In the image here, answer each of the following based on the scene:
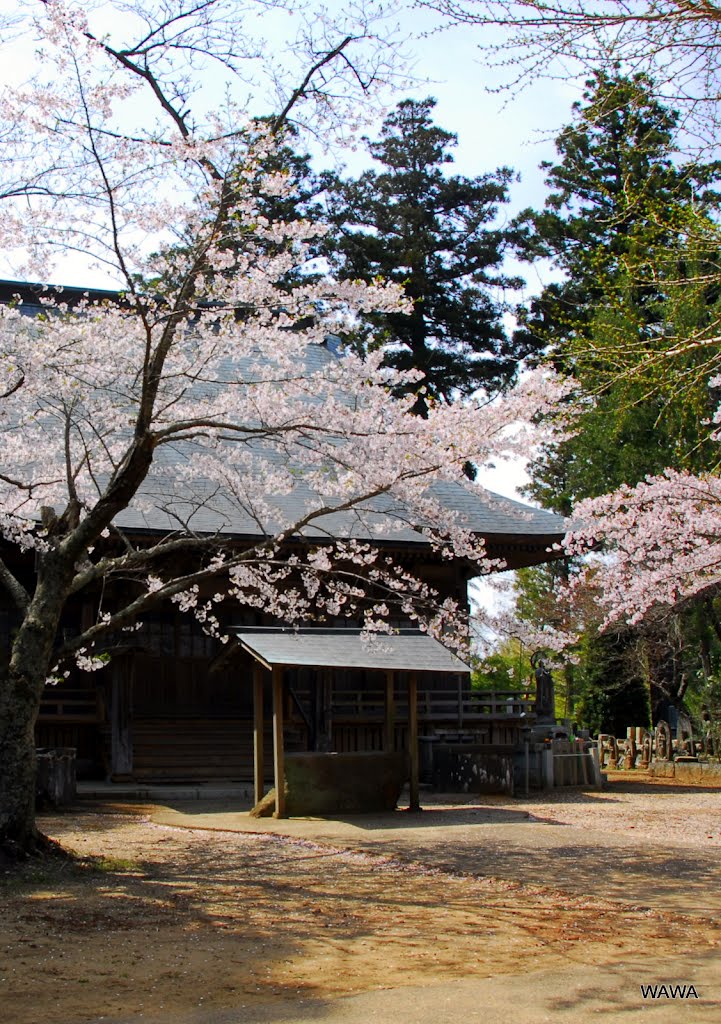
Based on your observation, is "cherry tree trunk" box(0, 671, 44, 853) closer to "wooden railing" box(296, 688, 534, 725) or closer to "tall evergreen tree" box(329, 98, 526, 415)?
"wooden railing" box(296, 688, 534, 725)

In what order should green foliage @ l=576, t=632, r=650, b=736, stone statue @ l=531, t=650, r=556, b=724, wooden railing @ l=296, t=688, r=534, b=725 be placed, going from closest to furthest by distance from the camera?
wooden railing @ l=296, t=688, r=534, b=725 < stone statue @ l=531, t=650, r=556, b=724 < green foliage @ l=576, t=632, r=650, b=736

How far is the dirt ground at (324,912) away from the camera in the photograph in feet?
19.0

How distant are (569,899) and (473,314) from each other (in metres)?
27.3

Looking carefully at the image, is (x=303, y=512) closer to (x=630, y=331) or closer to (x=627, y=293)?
(x=630, y=331)

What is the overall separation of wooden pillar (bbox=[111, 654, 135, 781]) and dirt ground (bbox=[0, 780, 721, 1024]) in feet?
15.2

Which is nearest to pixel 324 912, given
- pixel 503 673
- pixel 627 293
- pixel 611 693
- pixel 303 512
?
pixel 303 512

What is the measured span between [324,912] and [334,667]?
5838 mm

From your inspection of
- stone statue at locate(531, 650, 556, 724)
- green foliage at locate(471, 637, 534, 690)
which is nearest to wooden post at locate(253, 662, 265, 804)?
stone statue at locate(531, 650, 556, 724)

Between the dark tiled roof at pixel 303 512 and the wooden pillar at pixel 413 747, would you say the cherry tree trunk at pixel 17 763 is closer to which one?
the wooden pillar at pixel 413 747

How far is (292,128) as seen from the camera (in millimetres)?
10289

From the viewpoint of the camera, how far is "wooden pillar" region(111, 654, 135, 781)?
17.2m

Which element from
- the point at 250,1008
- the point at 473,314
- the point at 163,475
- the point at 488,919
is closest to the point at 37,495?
the point at 163,475

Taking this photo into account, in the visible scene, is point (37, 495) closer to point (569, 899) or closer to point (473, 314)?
point (569, 899)

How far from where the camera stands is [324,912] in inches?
302
